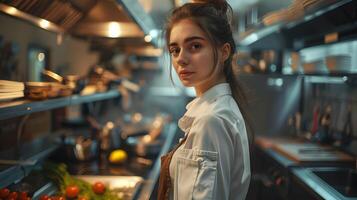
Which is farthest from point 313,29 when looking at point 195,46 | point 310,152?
point 195,46

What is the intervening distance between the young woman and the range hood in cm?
45

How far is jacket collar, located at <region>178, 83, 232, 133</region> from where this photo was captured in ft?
3.71

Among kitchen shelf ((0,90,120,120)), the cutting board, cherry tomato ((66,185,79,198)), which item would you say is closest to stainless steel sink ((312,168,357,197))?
the cutting board

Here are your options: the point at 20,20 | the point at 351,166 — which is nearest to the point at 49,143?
the point at 20,20

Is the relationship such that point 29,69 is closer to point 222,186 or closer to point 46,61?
point 46,61

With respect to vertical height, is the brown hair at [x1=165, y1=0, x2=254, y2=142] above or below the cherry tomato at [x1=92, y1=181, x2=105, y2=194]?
above

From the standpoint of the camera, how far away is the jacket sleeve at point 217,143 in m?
0.98

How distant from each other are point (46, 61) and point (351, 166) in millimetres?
2062

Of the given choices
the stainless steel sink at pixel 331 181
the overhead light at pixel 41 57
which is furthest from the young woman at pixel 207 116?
the overhead light at pixel 41 57

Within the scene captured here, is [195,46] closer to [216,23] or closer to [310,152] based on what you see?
[216,23]

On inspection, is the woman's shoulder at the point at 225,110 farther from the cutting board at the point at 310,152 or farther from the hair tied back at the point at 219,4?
the cutting board at the point at 310,152

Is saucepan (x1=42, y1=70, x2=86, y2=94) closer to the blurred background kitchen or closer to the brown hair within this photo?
the blurred background kitchen

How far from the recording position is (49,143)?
2.24 m

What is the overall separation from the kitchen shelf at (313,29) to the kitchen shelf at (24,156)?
1642mm
